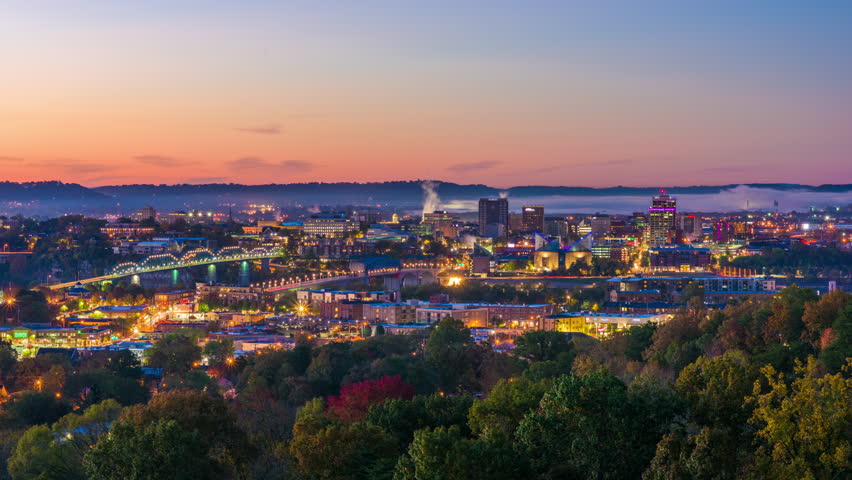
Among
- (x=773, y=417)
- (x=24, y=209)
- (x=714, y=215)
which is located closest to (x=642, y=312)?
(x=773, y=417)

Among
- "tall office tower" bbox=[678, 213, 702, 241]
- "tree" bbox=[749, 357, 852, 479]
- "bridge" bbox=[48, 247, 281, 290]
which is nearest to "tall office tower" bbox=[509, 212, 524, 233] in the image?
"tall office tower" bbox=[678, 213, 702, 241]

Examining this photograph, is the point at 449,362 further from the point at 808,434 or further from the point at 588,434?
the point at 808,434

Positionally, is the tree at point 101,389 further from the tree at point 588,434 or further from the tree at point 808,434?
the tree at point 808,434

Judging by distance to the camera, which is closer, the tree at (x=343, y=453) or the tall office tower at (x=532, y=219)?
the tree at (x=343, y=453)

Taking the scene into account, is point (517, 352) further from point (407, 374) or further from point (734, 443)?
point (734, 443)

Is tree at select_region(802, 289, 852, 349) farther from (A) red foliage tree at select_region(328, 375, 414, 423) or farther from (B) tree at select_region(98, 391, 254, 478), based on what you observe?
(B) tree at select_region(98, 391, 254, 478)

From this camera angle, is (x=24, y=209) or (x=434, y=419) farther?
(x=24, y=209)

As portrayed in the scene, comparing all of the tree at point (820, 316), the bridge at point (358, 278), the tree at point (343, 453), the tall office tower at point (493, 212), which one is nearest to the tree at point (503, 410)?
the tree at point (343, 453)

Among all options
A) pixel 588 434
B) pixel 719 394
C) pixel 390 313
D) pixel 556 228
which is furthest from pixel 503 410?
pixel 556 228
